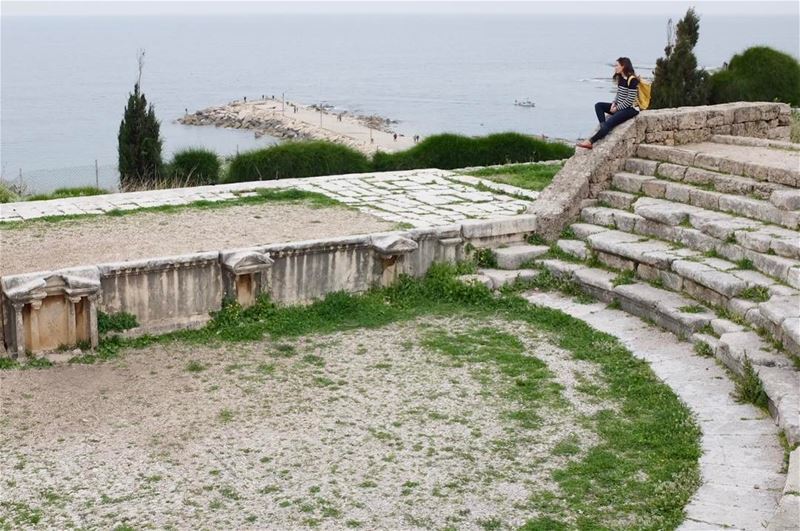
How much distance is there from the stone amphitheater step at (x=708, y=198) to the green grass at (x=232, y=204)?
383 centimetres

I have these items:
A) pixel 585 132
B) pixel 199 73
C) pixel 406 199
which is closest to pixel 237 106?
pixel 585 132

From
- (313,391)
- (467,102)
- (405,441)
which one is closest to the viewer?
(405,441)

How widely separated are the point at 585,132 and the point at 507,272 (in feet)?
172

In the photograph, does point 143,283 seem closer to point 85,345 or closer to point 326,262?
point 85,345

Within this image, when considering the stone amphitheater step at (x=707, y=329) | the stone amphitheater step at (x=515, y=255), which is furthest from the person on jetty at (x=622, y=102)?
the stone amphitheater step at (x=707, y=329)

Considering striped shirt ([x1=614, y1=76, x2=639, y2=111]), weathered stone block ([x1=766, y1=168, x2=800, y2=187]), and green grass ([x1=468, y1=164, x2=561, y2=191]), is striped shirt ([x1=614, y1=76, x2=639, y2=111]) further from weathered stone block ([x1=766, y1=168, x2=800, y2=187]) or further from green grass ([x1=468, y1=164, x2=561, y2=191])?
weathered stone block ([x1=766, y1=168, x2=800, y2=187])

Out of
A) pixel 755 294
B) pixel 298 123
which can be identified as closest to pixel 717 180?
pixel 755 294

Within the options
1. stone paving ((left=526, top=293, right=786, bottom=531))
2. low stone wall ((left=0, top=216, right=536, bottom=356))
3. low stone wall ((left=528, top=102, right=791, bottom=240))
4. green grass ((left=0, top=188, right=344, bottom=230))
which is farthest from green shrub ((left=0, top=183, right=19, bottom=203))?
stone paving ((left=526, top=293, right=786, bottom=531))

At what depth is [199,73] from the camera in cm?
11700

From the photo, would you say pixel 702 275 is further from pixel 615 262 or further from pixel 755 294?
pixel 615 262

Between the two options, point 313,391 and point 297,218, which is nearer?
point 313,391

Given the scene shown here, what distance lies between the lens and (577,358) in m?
10.4

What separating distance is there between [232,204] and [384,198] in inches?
83.7

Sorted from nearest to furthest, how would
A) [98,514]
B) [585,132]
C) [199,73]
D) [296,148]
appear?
[98,514] < [296,148] < [585,132] < [199,73]
